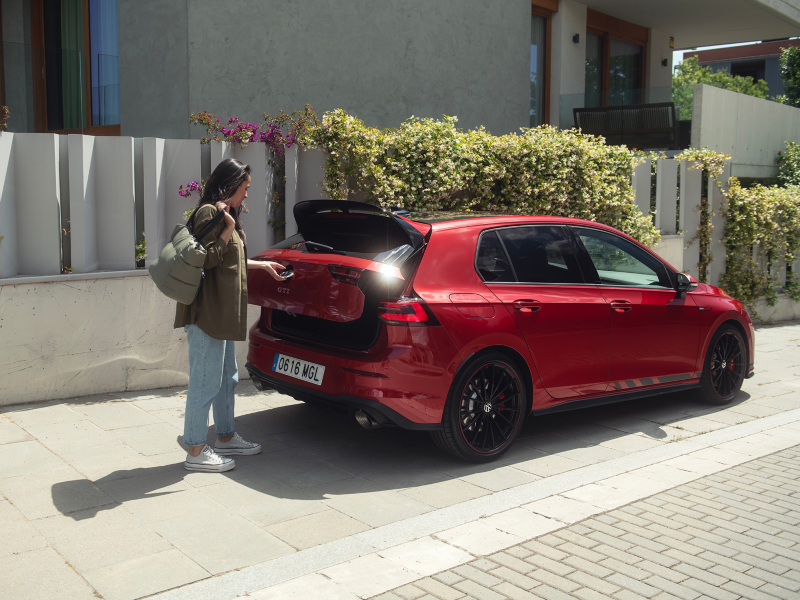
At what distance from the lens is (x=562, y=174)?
850 centimetres

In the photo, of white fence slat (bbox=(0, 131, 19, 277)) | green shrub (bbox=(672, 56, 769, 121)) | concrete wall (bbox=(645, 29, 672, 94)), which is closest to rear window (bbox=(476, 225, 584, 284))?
white fence slat (bbox=(0, 131, 19, 277))

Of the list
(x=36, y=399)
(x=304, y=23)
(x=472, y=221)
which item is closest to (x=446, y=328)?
(x=472, y=221)

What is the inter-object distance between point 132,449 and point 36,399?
4.85 feet

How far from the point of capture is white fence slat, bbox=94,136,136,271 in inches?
257

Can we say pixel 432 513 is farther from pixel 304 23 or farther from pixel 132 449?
pixel 304 23

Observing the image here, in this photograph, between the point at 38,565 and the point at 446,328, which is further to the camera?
the point at 446,328

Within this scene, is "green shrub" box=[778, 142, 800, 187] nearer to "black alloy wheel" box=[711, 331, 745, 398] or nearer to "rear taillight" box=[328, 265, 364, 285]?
"black alloy wheel" box=[711, 331, 745, 398]

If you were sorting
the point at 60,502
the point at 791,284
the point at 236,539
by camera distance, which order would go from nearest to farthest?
the point at 236,539 → the point at 60,502 → the point at 791,284

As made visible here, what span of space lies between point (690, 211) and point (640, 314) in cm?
614

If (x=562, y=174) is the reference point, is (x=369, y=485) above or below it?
below

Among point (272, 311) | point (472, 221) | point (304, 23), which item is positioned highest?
point (304, 23)

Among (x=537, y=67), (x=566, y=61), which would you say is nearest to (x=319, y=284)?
(x=537, y=67)

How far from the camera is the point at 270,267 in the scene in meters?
4.93

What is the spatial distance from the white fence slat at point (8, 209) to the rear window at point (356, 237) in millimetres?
2327
